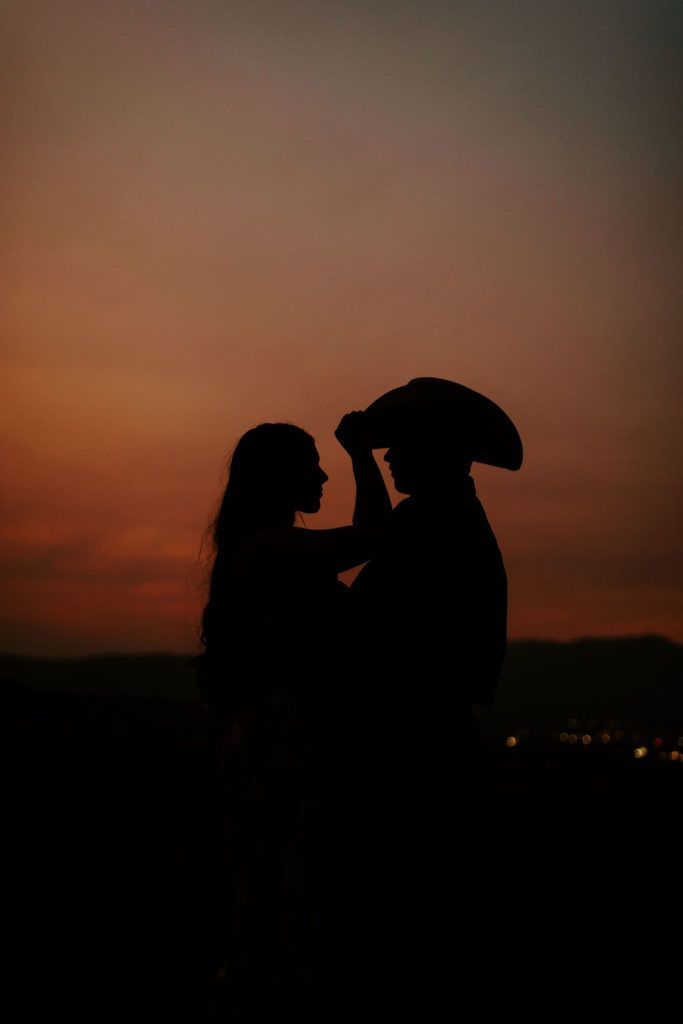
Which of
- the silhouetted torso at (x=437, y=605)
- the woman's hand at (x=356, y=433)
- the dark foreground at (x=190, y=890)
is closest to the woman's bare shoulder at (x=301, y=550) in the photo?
the silhouetted torso at (x=437, y=605)

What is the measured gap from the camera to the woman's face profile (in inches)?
187

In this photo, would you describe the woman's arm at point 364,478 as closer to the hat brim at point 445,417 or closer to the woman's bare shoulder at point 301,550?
the hat brim at point 445,417

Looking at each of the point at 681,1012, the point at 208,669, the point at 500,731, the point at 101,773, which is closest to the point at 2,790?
the point at 101,773

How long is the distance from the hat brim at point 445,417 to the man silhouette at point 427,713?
3 centimetres

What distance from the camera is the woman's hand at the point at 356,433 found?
4.84 meters

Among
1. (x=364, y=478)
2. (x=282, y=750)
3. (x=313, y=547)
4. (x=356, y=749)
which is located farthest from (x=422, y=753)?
(x=364, y=478)

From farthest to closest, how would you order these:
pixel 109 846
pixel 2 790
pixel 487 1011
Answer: pixel 2 790, pixel 109 846, pixel 487 1011

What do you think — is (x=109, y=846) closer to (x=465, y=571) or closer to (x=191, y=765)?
(x=191, y=765)

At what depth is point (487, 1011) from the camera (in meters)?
4.26

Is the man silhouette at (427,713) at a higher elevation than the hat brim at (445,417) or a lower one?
lower

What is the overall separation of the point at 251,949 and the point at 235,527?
5.84ft

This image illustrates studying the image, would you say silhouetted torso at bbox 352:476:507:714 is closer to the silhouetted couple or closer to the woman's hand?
the silhouetted couple

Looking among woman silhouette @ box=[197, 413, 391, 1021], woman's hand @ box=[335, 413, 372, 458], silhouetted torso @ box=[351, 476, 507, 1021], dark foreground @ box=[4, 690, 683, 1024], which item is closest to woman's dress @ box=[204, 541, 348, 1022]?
woman silhouette @ box=[197, 413, 391, 1021]

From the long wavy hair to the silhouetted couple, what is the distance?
4 centimetres
